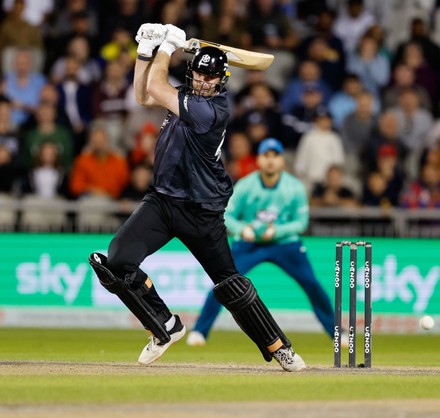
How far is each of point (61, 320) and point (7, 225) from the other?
1.46m

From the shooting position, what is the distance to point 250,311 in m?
10.3

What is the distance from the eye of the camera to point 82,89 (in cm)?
1931

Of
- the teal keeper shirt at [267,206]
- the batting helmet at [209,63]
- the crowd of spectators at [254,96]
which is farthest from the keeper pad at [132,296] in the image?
the crowd of spectators at [254,96]

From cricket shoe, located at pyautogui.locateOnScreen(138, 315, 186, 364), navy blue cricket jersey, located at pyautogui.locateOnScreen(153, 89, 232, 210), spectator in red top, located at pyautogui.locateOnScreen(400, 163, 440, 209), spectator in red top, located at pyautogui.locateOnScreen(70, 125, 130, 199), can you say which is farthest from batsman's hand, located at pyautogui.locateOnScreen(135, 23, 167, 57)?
spectator in red top, located at pyautogui.locateOnScreen(400, 163, 440, 209)

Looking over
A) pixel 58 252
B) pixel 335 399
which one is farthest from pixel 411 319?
pixel 335 399

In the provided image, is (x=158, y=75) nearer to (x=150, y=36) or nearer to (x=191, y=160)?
(x=150, y=36)

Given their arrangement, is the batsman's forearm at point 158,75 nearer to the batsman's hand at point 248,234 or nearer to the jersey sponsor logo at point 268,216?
the batsman's hand at point 248,234

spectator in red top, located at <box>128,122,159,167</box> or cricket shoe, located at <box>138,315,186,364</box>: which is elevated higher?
spectator in red top, located at <box>128,122,159,167</box>

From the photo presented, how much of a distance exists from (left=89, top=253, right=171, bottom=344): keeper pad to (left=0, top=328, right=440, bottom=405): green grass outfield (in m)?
0.33

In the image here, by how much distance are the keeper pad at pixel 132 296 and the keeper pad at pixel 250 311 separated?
63cm

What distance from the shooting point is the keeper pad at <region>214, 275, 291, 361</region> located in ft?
33.6

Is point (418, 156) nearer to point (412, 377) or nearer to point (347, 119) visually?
point (347, 119)

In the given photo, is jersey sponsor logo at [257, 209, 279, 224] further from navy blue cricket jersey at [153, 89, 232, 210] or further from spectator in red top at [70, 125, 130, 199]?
spectator in red top at [70, 125, 130, 199]

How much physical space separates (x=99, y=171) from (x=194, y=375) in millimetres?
8452
